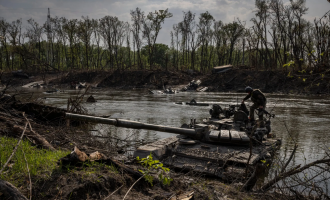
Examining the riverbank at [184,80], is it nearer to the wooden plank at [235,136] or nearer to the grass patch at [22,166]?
the wooden plank at [235,136]

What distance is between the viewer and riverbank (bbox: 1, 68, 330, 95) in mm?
35031

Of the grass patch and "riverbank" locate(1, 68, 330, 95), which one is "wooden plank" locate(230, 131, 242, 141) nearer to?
the grass patch

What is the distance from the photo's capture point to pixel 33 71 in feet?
177

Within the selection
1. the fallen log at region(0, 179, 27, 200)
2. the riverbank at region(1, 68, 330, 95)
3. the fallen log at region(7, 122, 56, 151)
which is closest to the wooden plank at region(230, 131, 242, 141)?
the fallen log at region(7, 122, 56, 151)

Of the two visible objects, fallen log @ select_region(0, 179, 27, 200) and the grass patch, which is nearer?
fallen log @ select_region(0, 179, 27, 200)

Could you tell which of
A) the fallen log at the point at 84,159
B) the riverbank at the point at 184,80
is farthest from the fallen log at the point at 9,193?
the riverbank at the point at 184,80

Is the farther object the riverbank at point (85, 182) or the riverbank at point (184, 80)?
the riverbank at point (184, 80)

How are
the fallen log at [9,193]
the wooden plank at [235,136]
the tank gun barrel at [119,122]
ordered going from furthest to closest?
1. the wooden plank at [235,136]
2. the tank gun barrel at [119,122]
3. the fallen log at [9,193]

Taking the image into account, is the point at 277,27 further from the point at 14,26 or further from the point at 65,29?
the point at 14,26

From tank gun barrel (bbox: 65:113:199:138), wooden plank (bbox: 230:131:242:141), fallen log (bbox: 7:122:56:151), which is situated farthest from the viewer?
wooden plank (bbox: 230:131:242:141)

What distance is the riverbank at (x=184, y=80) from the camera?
35.0 meters

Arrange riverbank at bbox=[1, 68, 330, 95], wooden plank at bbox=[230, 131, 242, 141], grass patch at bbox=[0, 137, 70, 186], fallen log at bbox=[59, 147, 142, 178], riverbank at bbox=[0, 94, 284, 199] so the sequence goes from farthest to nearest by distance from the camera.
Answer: riverbank at bbox=[1, 68, 330, 95], wooden plank at bbox=[230, 131, 242, 141], fallen log at bbox=[59, 147, 142, 178], grass patch at bbox=[0, 137, 70, 186], riverbank at bbox=[0, 94, 284, 199]

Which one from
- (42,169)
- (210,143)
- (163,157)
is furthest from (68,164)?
(210,143)

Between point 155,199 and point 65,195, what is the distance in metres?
1.25
